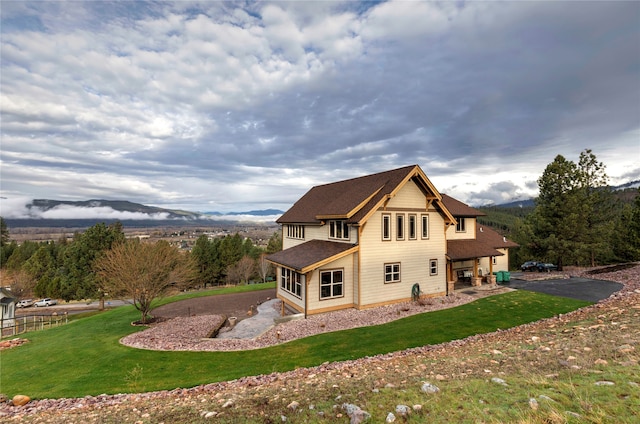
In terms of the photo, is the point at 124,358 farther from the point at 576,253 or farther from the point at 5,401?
the point at 576,253

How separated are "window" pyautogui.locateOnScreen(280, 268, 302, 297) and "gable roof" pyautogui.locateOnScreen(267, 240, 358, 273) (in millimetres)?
1009

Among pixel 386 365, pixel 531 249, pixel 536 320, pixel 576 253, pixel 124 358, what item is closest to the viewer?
pixel 386 365

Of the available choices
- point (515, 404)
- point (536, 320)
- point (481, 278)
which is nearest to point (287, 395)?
point (515, 404)

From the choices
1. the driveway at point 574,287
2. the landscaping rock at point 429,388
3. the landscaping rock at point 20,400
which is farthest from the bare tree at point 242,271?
the landscaping rock at point 429,388

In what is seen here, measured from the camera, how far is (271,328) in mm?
15672

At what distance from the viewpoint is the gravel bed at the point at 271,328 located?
44.4ft

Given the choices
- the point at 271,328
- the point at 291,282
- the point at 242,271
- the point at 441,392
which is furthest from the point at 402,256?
the point at 242,271

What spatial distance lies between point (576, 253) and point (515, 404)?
31372 mm

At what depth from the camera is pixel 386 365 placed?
898 centimetres

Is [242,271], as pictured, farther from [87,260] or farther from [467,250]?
[467,250]

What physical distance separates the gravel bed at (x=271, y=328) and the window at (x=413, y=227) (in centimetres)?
448

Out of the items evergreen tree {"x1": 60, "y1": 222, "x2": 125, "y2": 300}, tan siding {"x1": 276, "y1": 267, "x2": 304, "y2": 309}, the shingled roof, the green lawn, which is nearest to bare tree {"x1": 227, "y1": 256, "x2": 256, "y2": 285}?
evergreen tree {"x1": 60, "y1": 222, "x2": 125, "y2": 300}

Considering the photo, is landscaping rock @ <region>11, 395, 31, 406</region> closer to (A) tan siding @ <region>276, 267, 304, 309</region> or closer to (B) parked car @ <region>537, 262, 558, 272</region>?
(A) tan siding @ <region>276, 267, 304, 309</region>

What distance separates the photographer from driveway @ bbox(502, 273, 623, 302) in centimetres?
1825
